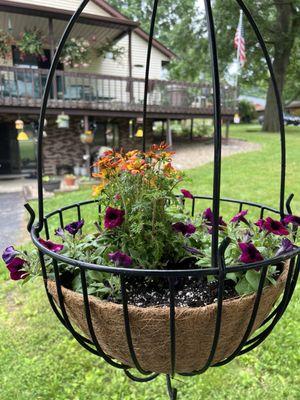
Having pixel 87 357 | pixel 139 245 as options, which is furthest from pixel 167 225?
pixel 87 357

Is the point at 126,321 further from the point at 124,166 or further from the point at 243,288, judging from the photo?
the point at 124,166

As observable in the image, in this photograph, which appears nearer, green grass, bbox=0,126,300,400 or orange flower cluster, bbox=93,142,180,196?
orange flower cluster, bbox=93,142,180,196

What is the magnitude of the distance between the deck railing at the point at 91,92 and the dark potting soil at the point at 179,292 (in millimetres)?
9850

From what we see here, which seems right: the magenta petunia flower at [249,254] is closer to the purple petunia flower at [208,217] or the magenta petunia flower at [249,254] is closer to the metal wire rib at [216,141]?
the metal wire rib at [216,141]

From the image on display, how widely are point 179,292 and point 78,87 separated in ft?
35.1

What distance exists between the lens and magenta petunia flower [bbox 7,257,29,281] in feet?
3.52

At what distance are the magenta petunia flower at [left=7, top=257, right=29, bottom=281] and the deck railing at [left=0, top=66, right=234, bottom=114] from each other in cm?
969

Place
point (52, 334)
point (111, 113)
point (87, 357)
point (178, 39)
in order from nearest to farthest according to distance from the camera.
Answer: point (87, 357) → point (52, 334) → point (111, 113) → point (178, 39)

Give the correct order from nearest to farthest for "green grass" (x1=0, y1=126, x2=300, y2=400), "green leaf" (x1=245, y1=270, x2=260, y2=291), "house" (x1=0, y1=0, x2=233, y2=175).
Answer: "green leaf" (x1=245, y1=270, x2=260, y2=291) < "green grass" (x1=0, y1=126, x2=300, y2=400) < "house" (x1=0, y1=0, x2=233, y2=175)

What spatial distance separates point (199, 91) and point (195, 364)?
13.1 metres

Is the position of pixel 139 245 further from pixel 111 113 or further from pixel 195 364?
pixel 111 113

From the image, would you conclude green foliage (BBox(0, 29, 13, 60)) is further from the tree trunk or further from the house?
the tree trunk

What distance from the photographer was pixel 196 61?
725 inches

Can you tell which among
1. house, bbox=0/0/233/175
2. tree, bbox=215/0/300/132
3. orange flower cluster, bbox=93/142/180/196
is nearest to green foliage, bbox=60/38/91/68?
house, bbox=0/0/233/175
